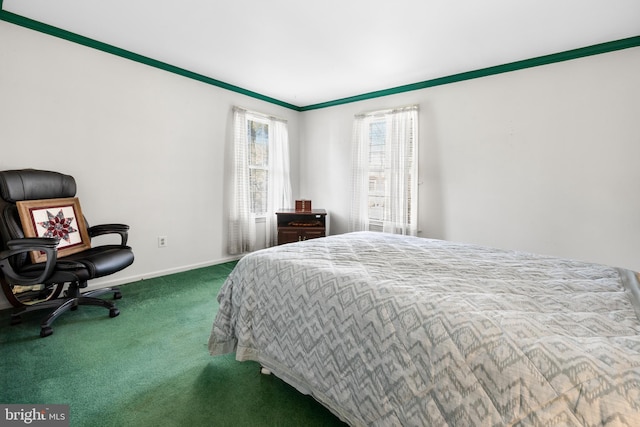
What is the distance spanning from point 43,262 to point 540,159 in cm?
458

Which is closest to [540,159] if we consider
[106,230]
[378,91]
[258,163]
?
[378,91]

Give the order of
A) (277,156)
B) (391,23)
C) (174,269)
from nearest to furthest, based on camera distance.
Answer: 1. (391,23)
2. (174,269)
3. (277,156)

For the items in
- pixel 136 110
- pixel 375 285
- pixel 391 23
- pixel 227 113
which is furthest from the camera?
pixel 227 113

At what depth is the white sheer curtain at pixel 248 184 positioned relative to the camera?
4.03m

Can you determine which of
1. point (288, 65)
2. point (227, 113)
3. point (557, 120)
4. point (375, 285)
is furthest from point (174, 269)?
point (557, 120)

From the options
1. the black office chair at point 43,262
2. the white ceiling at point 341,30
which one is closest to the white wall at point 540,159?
the white ceiling at point 341,30

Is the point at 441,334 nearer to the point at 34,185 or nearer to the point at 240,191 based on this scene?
the point at 34,185

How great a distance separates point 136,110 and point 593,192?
4.71 metres

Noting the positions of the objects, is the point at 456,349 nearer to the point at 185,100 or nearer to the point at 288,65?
the point at 288,65

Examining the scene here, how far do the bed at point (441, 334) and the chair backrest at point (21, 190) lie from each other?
185 cm

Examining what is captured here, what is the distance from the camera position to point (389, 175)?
404 cm

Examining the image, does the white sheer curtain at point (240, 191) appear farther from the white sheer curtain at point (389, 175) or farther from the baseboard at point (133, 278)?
the white sheer curtain at point (389, 175)

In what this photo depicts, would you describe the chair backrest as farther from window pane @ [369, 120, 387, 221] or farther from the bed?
window pane @ [369, 120, 387, 221]

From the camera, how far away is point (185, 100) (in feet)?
11.6
